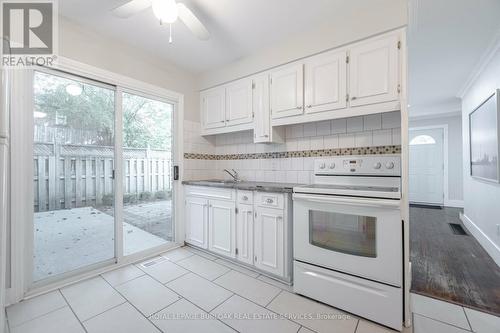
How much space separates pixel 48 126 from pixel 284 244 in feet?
7.73

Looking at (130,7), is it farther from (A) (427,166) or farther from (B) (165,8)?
(A) (427,166)

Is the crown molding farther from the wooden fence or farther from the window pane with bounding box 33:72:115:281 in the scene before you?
the window pane with bounding box 33:72:115:281

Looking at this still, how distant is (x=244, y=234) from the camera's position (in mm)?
2254

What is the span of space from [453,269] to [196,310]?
261 centimetres

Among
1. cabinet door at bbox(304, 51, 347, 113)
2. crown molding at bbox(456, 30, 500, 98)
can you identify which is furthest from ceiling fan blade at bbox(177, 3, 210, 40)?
crown molding at bbox(456, 30, 500, 98)

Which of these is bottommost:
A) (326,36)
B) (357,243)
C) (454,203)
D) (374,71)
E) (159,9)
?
(454,203)

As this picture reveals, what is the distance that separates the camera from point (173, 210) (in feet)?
9.61

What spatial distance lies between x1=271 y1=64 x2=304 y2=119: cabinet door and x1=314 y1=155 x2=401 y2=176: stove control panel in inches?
23.3

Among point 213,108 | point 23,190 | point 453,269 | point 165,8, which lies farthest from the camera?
point 213,108

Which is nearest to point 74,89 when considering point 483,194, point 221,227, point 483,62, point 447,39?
point 221,227

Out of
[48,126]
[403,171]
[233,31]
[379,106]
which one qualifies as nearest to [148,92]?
[48,126]

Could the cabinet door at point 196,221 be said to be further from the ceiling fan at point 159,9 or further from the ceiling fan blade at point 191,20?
the ceiling fan at point 159,9

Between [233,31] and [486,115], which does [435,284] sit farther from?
[233,31]

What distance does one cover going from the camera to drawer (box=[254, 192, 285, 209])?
2.00 m
